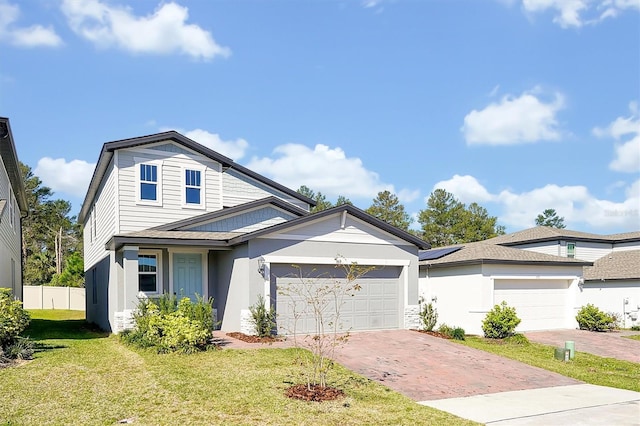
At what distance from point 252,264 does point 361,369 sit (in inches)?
205

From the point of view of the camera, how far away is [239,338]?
14672 millimetres

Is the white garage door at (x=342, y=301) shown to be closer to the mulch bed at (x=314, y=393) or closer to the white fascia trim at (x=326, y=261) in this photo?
the white fascia trim at (x=326, y=261)

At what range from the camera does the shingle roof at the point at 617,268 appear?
25003mm

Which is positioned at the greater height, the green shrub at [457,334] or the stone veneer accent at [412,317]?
the stone veneer accent at [412,317]

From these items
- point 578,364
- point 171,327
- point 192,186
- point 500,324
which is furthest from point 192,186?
point 578,364

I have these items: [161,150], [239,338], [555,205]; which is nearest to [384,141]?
[161,150]

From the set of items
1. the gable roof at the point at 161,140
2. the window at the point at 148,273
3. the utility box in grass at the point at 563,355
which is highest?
the gable roof at the point at 161,140

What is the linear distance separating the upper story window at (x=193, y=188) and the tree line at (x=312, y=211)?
2888cm

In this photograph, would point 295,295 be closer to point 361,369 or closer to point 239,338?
point 239,338

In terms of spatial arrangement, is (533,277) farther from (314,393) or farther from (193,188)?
(314,393)

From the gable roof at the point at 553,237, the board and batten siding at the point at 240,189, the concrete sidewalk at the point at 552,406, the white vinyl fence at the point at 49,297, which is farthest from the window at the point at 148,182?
the white vinyl fence at the point at 49,297

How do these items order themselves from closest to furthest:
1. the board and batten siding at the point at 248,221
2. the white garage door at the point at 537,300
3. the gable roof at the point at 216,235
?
the gable roof at the point at 216,235 < the board and batten siding at the point at 248,221 < the white garage door at the point at 537,300

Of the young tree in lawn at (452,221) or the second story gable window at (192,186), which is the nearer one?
the second story gable window at (192,186)

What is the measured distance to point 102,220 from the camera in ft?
66.3
